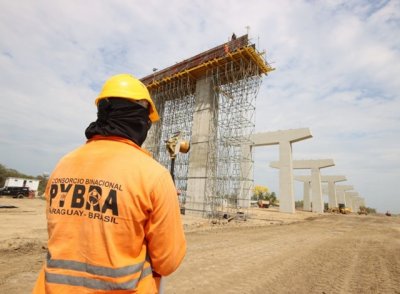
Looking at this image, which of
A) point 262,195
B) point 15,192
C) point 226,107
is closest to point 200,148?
point 226,107

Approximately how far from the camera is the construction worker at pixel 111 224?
1.23 metres

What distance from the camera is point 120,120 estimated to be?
154 cm

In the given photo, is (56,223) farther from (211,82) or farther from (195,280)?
(211,82)

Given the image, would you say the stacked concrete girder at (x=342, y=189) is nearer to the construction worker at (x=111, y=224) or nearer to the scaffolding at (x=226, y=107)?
the scaffolding at (x=226, y=107)

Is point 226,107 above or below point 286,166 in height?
above

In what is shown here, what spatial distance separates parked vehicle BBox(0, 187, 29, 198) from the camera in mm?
31672

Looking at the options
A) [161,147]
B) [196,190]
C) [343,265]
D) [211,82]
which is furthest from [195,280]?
[161,147]

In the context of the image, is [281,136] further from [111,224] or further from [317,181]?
[111,224]

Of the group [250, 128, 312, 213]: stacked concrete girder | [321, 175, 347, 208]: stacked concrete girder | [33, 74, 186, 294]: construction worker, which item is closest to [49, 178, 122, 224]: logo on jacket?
[33, 74, 186, 294]: construction worker

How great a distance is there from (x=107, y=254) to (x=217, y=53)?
22.4m

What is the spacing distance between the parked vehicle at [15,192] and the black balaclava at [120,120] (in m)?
38.3

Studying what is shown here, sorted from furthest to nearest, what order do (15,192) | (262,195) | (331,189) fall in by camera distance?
(262,195) < (331,189) < (15,192)

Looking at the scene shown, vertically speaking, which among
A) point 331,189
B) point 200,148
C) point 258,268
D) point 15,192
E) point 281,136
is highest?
point 281,136

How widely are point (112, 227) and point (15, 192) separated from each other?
3881 centimetres
